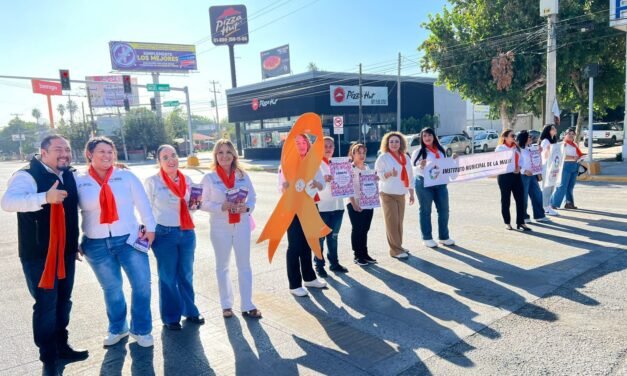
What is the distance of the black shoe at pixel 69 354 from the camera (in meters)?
4.04

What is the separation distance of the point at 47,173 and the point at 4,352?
1901mm

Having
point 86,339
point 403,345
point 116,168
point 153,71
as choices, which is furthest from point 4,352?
point 153,71

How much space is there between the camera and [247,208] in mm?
4637

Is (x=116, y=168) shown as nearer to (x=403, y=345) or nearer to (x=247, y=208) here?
(x=247, y=208)

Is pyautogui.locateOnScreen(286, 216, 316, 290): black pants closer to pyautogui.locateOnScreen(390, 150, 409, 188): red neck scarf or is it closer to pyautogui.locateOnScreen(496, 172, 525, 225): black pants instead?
pyautogui.locateOnScreen(390, 150, 409, 188): red neck scarf

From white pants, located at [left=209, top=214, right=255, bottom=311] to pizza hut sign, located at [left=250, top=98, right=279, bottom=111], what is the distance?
31842mm

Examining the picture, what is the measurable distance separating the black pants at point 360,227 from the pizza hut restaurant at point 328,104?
25383 mm

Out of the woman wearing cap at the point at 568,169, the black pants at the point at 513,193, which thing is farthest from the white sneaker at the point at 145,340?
the woman wearing cap at the point at 568,169

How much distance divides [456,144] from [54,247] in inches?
1134

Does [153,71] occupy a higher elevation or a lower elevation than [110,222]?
higher

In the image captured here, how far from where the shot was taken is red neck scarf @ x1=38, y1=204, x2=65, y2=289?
3611mm

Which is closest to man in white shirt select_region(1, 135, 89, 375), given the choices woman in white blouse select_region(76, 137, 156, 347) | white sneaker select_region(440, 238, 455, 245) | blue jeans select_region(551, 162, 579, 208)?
woman in white blouse select_region(76, 137, 156, 347)

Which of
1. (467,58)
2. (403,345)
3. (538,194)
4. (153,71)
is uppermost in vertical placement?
(153,71)

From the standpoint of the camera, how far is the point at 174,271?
14.8ft
